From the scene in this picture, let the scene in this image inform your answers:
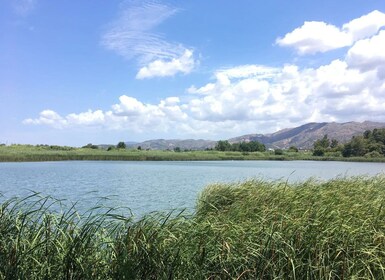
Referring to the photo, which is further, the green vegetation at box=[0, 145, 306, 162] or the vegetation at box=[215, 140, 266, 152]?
the vegetation at box=[215, 140, 266, 152]

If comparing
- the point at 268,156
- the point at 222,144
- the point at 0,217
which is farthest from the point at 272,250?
the point at 222,144

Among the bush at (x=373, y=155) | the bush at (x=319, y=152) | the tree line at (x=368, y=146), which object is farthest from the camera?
the bush at (x=319, y=152)

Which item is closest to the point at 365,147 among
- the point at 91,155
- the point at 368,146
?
the point at 368,146

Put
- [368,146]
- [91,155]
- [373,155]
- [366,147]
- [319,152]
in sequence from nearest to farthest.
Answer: [91,155] → [373,155] → [366,147] → [368,146] → [319,152]

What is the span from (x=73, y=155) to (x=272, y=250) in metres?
92.9

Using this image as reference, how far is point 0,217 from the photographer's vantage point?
20.9 ft

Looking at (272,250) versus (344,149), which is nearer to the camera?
(272,250)

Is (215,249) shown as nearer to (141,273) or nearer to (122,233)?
(141,273)

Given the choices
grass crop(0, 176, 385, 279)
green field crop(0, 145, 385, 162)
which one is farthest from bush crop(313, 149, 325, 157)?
grass crop(0, 176, 385, 279)

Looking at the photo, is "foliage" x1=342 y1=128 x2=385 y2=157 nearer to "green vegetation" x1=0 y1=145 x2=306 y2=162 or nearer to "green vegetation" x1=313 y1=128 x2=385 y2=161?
"green vegetation" x1=313 y1=128 x2=385 y2=161

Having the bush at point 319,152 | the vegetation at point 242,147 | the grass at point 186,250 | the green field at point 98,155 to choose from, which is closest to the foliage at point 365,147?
the green field at point 98,155

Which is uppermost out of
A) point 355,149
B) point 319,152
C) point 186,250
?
point 355,149

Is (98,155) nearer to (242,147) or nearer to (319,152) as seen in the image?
(319,152)

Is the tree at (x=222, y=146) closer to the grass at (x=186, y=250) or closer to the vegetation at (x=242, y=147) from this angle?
the vegetation at (x=242, y=147)
